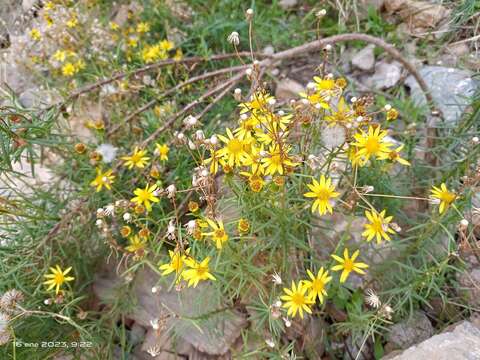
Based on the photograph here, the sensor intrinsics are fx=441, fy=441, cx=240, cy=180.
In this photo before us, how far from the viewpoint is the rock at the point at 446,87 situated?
277 centimetres

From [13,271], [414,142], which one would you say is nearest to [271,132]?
[414,142]

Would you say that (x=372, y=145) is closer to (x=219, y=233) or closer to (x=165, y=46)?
(x=219, y=233)

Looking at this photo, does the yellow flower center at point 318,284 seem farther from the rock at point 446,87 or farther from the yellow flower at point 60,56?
the yellow flower at point 60,56

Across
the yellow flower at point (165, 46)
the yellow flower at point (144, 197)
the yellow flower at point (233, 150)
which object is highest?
the yellow flower at point (233, 150)

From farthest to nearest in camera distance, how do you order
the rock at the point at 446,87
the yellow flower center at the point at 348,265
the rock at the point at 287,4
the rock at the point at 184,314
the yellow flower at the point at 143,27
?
the rock at the point at 287,4 → the yellow flower at the point at 143,27 → the rock at the point at 446,87 → the rock at the point at 184,314 → the yellow flower center at the point at 348,265

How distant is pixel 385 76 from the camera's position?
125 inches

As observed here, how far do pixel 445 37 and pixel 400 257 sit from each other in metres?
1.79

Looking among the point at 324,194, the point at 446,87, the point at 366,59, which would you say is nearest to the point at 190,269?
the point at 324,194

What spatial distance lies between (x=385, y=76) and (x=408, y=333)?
1837 mm

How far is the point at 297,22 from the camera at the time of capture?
3.35 m

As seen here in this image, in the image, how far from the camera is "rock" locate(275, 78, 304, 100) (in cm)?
306

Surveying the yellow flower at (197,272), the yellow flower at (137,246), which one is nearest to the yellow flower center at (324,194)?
the yellow flower at (197,272)

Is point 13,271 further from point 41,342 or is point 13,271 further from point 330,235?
point 330,235

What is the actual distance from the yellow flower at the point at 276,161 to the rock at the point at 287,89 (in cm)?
154
